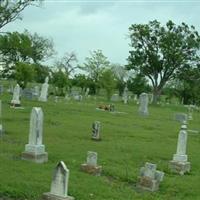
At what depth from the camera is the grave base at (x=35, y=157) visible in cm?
1252

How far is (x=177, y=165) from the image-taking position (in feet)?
44.8

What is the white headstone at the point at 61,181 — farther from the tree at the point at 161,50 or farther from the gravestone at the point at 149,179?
the tree at the point at 161,50

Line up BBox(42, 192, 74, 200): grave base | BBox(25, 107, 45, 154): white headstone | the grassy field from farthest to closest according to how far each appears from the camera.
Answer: BBox(25, 107, 45, 154): white headstone → the grassy field → BBox(42, 192, 74, 200): grave base

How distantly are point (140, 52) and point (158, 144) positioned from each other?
48.1m

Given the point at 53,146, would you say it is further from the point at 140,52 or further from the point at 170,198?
the point at 140,52

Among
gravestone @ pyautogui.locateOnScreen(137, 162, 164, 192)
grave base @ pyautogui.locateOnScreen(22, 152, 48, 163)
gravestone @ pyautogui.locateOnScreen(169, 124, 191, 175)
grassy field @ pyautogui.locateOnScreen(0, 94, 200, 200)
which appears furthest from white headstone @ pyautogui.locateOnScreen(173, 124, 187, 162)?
grave base @ pyautogui.locateOnScreen(22, 152, 48, 163)

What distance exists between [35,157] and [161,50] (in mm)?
53804

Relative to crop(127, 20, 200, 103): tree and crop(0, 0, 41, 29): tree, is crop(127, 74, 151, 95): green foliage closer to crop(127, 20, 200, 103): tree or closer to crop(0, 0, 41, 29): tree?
crop(127, 20, 200, 103): tree

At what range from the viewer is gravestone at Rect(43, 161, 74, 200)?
8891mm

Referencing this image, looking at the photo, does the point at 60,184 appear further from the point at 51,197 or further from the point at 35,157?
the point at 35,157

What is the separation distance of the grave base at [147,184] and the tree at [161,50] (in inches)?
2100

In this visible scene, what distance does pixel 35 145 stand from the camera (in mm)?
12867

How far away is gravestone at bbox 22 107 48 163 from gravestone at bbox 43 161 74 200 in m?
3.59

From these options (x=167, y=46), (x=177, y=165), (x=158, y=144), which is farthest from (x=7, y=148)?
(x=167, y=46)
